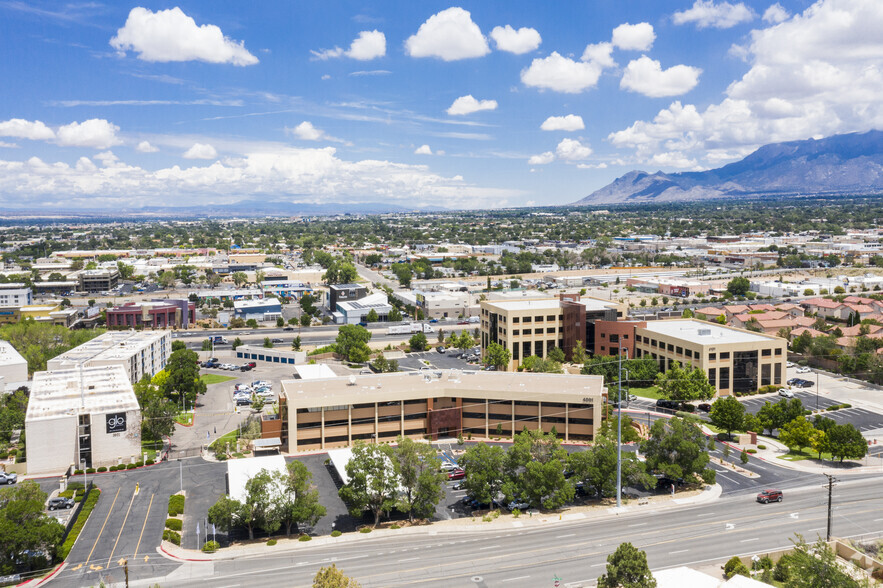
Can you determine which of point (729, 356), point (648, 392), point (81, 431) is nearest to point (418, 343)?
point (648, 392)

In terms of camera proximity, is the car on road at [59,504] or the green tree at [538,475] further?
the car on road at [59,504]

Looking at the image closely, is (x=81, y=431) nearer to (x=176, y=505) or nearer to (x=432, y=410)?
(x=176, y=505)

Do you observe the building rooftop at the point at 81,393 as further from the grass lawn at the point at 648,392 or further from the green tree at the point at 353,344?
the grass lawn at the point at 648,392

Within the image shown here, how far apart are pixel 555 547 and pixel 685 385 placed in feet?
124

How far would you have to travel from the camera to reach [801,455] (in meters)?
61.5

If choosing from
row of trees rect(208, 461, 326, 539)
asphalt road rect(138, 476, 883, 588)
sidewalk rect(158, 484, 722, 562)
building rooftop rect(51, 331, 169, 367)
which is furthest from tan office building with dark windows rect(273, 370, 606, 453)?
building rooftop rect(51, 331, 169, 367)

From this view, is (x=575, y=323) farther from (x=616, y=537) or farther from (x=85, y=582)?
(x=85, y=582)

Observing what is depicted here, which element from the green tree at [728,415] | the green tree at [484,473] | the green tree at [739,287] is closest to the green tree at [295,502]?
the green tree at [484,473]

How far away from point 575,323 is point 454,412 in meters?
32.7

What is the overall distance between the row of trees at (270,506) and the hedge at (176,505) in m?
4.63

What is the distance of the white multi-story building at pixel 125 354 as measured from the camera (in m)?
81.3

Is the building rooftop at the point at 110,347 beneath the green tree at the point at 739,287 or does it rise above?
beneath

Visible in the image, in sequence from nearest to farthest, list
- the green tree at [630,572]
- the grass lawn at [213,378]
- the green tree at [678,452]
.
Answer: the green tree at [630,572] → the green tree at [678,452] → the grass lawn at [213,378]

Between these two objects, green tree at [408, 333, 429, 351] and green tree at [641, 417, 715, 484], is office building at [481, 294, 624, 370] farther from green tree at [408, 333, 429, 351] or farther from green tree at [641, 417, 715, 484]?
green tree at [641, 417, 715, 484]
